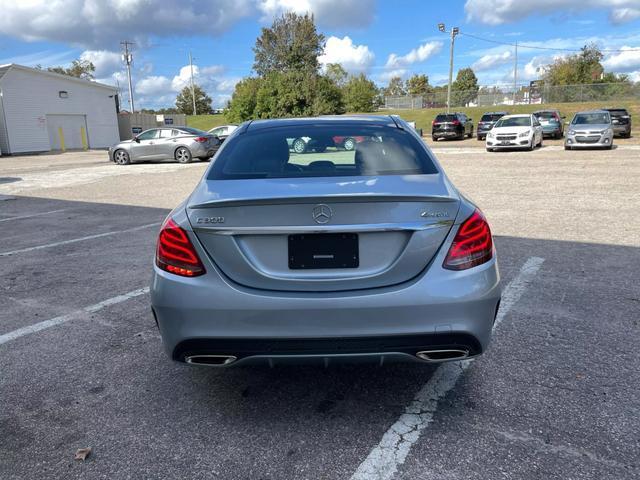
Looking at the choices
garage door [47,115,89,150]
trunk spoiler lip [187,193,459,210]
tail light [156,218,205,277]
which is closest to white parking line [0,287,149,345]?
tail light [156,218,205,277]

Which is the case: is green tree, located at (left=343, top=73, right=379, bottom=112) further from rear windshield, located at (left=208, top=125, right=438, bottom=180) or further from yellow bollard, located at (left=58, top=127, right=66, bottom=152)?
rear windshield, located at (left=208, top=125, right=438, bottom=180)

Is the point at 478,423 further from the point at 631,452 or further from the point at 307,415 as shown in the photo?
the point at 307,415

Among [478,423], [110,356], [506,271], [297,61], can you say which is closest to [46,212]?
[110,356]

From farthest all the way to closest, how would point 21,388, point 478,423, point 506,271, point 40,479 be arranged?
point 506,271, point 21,388, point 478,423, point 40,479

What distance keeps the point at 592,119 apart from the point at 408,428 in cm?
2341

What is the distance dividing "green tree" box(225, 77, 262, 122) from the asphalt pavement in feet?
201

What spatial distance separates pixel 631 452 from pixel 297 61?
8056 cm

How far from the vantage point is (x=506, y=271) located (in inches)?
208

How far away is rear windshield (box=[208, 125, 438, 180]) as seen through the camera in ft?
9.80

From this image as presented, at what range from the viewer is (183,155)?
22062mm

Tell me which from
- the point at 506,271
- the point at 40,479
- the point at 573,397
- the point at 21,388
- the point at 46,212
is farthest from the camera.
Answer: the point at 46,212

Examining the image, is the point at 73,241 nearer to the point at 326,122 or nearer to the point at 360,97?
the point at 326,122

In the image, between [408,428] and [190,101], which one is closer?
[408,428]

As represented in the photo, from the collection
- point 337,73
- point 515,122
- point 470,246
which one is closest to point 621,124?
point 515,122
